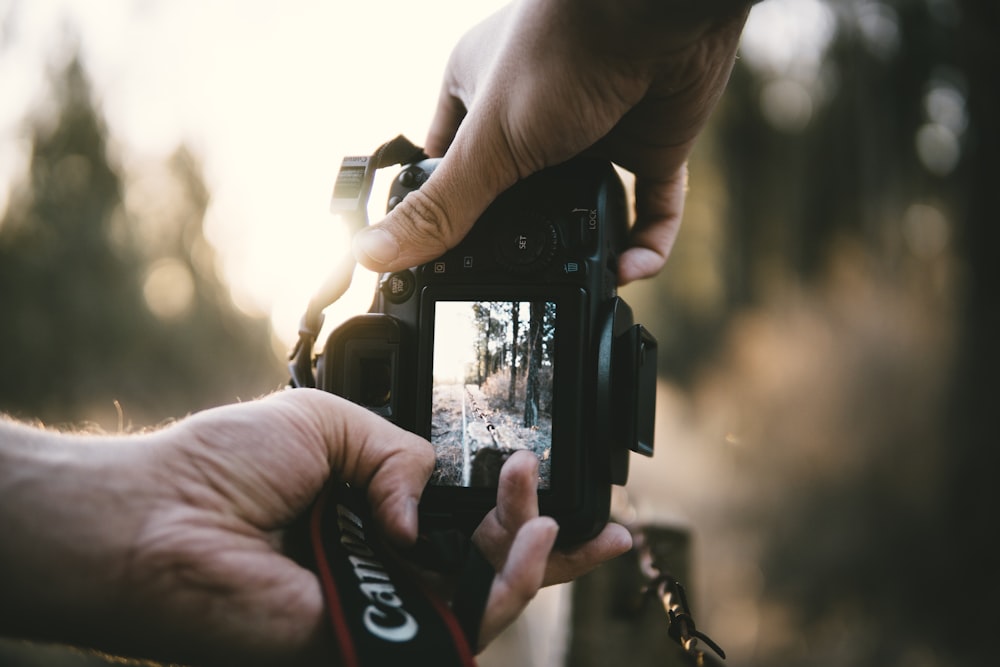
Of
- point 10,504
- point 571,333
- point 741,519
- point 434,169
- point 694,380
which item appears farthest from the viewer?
point 694,380

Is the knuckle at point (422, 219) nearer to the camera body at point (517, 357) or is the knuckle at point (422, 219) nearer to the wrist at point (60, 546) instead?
the camera body at point (517, 357)

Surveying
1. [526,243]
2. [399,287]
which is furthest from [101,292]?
[526,243]

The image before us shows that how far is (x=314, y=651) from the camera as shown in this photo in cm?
84

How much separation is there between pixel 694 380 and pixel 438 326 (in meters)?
7.68

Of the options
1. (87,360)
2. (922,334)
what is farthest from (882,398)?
(87,360)

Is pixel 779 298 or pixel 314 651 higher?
pixel 314 651

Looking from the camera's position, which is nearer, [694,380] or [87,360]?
[694,380]

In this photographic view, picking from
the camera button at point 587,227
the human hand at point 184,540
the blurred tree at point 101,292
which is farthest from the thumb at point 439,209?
the blurred tree at point 101,292

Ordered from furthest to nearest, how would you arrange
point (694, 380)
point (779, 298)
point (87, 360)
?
point (87, 360)
point (694, 380)
point (779, 298)

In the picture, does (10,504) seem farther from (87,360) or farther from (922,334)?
(87,360)

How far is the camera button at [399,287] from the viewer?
1221 millimetres

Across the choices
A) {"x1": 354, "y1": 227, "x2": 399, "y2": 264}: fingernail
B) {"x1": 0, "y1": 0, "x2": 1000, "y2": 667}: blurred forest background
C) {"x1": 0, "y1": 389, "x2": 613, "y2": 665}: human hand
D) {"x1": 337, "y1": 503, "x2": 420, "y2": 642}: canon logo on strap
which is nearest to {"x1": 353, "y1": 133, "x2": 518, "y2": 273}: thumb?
{"x1": 354, "y1": 227, "x2": 399, "y2": 264}: fingernail

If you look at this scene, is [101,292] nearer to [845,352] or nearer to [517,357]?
[845,352]

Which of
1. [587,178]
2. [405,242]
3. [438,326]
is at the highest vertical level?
[587,178]
